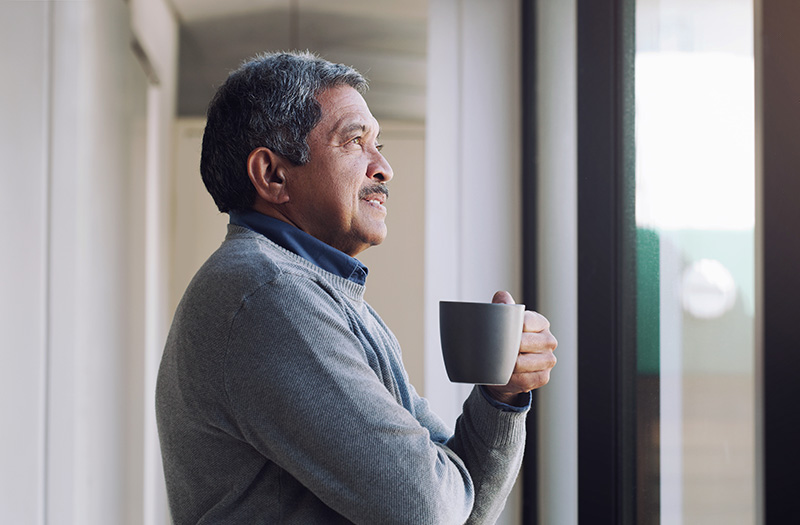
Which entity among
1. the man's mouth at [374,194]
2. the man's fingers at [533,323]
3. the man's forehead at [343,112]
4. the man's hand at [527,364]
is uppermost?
the man's forehead at [343,112]

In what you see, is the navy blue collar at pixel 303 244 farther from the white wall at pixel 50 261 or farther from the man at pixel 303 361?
the white wall at pixel 50 261

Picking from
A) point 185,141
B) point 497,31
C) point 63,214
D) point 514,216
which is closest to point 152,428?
point 185,141

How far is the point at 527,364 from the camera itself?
27.6 inches

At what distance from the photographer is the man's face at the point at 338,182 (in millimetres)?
795

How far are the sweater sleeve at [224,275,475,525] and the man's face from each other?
0.18 metres

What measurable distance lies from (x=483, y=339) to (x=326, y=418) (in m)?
0.16

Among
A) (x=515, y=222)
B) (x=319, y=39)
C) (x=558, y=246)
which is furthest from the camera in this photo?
(x=319, y=39)

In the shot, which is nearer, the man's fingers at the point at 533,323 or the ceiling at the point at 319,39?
the man's fingers at the point at 533,323

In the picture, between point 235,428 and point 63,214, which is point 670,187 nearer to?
point 235,428

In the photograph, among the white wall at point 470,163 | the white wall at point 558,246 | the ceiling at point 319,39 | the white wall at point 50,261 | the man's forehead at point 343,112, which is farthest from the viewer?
the ceiling at point 319,39

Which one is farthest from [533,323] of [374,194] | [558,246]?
[558,246]

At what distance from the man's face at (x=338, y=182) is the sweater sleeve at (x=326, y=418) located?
7.0 inches

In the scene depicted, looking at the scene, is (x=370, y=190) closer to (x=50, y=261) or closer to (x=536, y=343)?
(x=536, y=343)

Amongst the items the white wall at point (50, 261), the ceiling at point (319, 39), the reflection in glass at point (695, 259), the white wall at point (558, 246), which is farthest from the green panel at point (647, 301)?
the ceiling at point (319, 39)
